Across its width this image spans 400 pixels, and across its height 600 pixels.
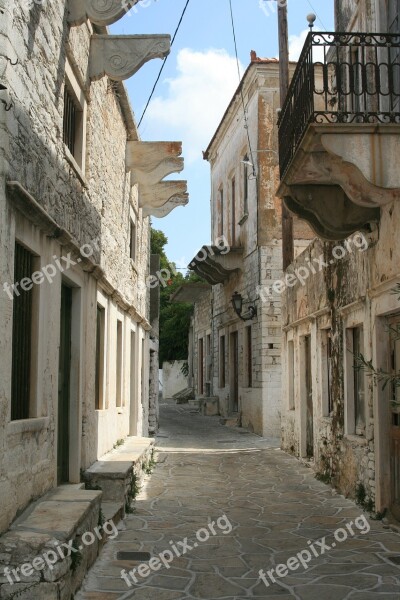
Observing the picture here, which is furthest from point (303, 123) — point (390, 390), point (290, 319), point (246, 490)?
point (290, 319)

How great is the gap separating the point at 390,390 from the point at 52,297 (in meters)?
3.71

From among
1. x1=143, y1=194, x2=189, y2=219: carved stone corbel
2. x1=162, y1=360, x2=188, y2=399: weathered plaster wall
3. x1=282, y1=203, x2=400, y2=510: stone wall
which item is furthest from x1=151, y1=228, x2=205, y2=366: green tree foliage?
x1=282, y1=203, x2=400, y2=510: stone wall

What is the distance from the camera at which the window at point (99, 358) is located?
9.52m

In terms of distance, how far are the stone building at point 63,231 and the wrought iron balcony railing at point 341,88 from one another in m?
1.71

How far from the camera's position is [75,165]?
24.4 ft

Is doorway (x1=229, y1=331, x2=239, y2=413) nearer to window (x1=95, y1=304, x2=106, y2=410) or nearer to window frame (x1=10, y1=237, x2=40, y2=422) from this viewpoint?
window (x1=95, y1=304, x2=106, y2=410)

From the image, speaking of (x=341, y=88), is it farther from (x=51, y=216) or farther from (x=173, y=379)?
(x=173, y=379)

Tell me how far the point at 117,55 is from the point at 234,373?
14084 millimetres

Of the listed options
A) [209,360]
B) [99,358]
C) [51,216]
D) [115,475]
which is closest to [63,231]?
[51,216]

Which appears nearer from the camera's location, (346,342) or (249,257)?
(346,342)

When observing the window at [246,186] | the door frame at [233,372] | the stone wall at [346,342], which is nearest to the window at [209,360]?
the door frame at [233,372]

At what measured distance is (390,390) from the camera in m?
7.46

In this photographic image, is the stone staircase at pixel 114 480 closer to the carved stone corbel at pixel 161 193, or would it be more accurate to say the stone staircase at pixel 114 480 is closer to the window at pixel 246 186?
the carved stone corbel at pixel 161 193

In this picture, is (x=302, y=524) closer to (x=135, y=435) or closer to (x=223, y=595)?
(x=223, y=595)
